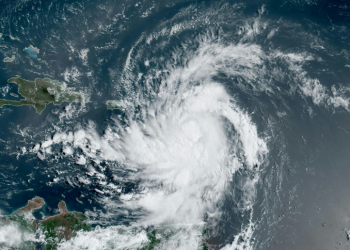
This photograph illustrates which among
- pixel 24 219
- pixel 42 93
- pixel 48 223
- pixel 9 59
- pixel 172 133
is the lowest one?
pixel 48 223

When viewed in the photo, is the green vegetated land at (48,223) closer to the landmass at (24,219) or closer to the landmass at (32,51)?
the landmass at (24,219)

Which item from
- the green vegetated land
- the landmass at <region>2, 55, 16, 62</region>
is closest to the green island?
the landmass at <region>2, 55, 16, 62</region>

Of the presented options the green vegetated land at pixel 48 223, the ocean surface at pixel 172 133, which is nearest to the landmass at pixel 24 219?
the green vegetated land at pixel 48 223

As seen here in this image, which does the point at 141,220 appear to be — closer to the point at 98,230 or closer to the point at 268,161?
the point at 98,230

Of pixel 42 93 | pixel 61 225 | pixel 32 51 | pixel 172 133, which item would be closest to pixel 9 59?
pixel 32 51

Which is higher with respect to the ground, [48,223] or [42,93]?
[42,93]

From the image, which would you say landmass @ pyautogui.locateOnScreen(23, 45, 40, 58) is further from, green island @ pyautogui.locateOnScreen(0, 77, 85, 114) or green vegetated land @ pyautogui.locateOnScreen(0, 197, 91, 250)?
green vegetated land @ pyautogui.locateOnScreen(0, 197, 91, 250)

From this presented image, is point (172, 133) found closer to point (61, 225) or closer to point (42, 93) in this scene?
point (42, 93)
